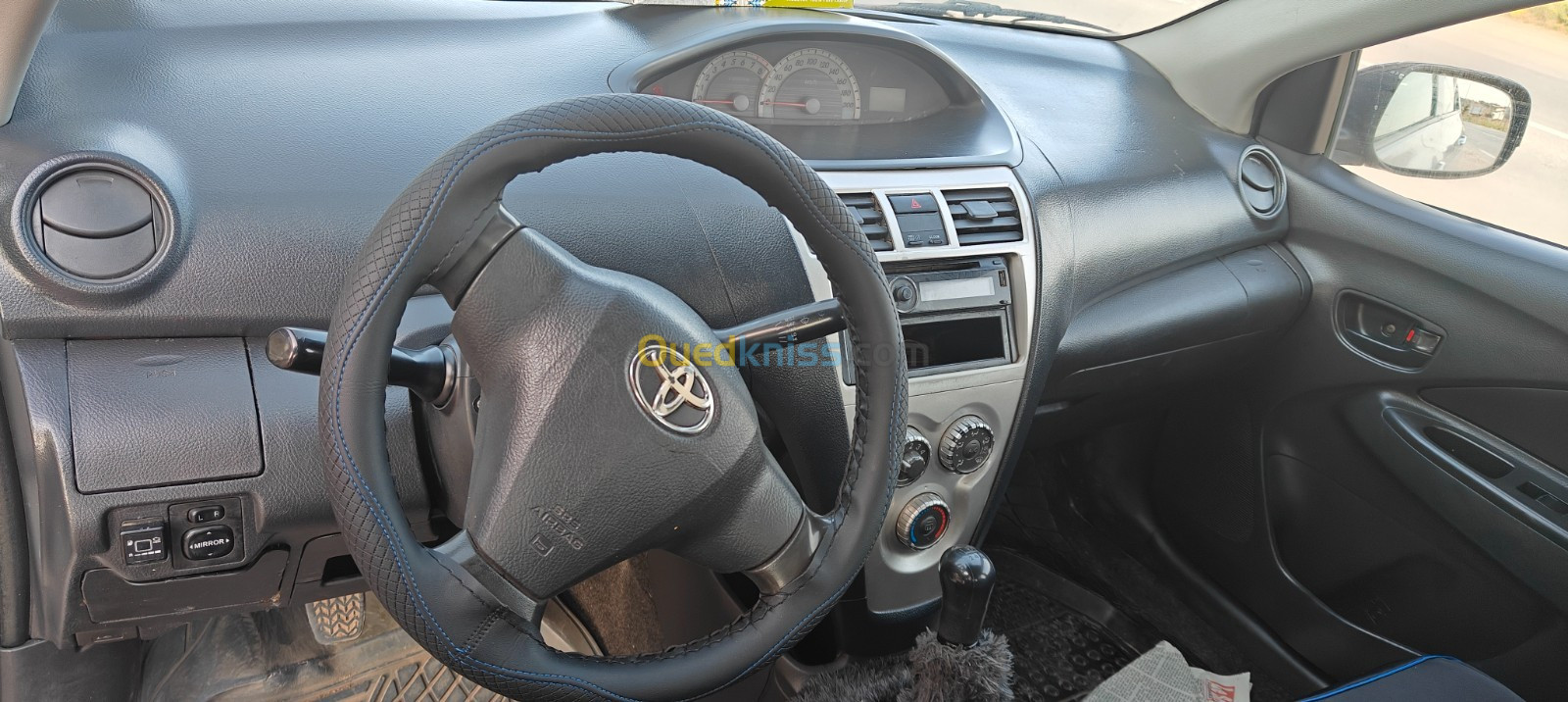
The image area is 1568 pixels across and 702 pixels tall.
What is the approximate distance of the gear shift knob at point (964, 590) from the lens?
1349 mm

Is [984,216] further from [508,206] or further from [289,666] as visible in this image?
[289,666]

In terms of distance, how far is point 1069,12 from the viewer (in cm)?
203

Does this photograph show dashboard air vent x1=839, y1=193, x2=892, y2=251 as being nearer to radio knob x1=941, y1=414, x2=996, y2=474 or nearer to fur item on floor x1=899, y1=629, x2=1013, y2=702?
radio knob x1=941, y1=414, x2=996, y2=474

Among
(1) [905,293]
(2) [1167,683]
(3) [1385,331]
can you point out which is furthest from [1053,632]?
(1) [905,293]

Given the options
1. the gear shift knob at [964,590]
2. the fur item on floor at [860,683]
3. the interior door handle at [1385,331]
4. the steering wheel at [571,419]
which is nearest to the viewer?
the steering wheel at [571,419]

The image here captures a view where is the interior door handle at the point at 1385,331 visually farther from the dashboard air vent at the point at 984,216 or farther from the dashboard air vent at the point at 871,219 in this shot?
the dashboard air vent at the point at 871,219

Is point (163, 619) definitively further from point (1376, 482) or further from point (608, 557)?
point (1376, 482)

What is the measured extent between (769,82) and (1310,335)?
1.12 metres

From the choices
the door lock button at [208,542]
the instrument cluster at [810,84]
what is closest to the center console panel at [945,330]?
the instrument cluster at [810,84]

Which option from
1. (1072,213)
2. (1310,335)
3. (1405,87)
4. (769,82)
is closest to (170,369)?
(769,82)

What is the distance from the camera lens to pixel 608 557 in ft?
3.17

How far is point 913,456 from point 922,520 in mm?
108

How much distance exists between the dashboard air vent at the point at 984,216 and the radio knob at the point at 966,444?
0.26 metres

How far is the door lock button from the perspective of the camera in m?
1.12
